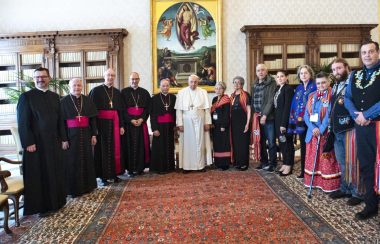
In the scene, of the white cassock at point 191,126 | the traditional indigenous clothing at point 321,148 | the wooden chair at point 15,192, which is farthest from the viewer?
the white cassock at point 191,126

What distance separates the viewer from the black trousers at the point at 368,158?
3.18m

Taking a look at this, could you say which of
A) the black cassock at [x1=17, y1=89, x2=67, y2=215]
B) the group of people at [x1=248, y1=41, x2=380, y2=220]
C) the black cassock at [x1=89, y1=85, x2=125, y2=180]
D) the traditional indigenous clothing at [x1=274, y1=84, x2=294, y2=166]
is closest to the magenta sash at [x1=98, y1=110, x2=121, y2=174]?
the black cassock at [x1=89, y1=85, x2=125, y2=180]

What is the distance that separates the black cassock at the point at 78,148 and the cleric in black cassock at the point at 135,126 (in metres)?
0.92

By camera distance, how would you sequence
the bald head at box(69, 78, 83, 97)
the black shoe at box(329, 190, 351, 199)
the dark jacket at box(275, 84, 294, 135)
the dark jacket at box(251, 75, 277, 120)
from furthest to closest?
the dark jacket at box(251, 75, 277, 120)
the dark jacket at box(275, 84, 294, 135)
the bald head at box(69, 78, 83, 97)
the black shoe at box(329, 190, 351, 199)

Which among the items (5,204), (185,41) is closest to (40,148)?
(5,204)

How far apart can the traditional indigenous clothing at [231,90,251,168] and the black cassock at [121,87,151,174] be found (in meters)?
1.60

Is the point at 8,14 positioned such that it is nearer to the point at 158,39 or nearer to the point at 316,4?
the point at 158,39

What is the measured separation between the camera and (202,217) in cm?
339

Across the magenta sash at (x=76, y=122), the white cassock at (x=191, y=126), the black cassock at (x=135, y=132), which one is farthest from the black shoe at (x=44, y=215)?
the white cassock at (x=191, y=126)

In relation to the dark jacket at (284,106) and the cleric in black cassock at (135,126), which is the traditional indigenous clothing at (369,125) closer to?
the dark jacket at (284,106)

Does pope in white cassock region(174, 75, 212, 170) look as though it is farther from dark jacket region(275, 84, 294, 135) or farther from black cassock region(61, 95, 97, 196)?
black cassock region(61, 95, 97, 196)

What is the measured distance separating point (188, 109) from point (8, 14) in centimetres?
600

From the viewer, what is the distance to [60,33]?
7.82 metres

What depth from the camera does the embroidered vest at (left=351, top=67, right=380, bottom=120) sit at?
3111 millimetres
